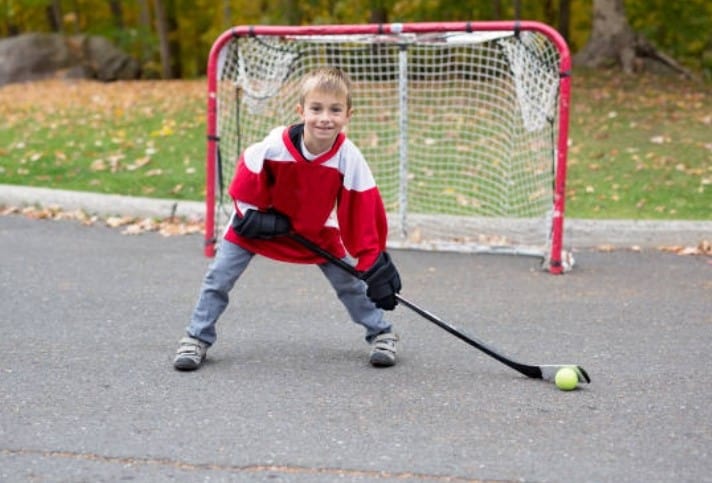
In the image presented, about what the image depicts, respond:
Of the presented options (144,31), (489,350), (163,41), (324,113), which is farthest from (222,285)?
(144,31)

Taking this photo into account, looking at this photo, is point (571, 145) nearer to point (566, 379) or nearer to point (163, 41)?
point (566, 379)

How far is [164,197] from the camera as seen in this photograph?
8633 millimetres

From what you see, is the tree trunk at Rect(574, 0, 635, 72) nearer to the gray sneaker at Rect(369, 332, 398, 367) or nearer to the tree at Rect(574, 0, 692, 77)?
the tree at Rect(574, 0, 692, 77)

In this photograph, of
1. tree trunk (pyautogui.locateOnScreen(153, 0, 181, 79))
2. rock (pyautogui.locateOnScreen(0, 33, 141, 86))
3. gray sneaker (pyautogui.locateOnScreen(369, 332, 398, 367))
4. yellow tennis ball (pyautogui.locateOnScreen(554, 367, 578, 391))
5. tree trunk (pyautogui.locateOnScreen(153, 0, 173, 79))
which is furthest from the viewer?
tree trunk (pyautogui.locateOnScreen(153, 0, 181, 79))

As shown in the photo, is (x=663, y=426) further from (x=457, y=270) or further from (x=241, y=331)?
(x=457, y=270)

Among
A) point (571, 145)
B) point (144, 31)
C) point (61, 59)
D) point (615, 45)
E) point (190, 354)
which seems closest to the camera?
point (190, 354)

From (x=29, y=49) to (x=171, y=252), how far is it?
40.7ft

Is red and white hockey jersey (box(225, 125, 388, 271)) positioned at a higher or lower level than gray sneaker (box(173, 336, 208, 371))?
higher

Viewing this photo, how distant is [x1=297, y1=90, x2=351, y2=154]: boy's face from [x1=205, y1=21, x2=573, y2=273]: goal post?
249 cm

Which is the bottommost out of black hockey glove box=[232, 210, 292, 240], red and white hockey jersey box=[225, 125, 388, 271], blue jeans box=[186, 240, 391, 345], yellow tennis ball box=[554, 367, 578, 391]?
yellow tennis ball box=[554, 367, 578, 391]

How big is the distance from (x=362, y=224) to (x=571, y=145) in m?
6.44

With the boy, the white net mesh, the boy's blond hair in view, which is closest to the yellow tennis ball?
the boy

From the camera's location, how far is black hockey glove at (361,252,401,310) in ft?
13.3

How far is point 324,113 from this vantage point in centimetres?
400
